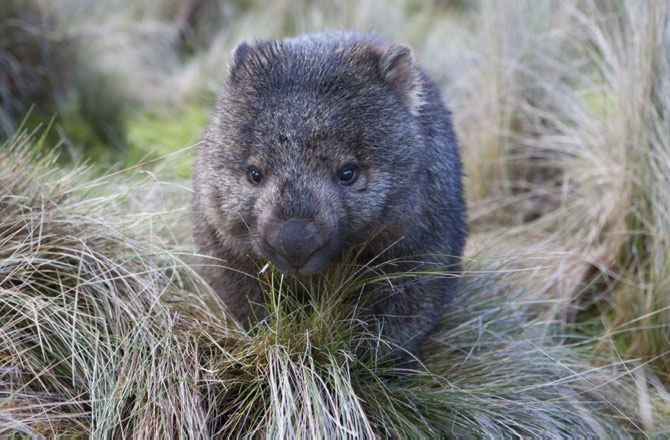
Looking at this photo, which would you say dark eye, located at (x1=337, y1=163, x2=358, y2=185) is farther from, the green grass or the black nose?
the green grass

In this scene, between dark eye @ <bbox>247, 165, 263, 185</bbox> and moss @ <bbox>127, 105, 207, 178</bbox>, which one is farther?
moss @ <bbox>127, 105, 207, 178</bbox>

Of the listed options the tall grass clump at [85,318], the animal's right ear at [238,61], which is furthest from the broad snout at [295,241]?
the animal's right ear at [238,61]

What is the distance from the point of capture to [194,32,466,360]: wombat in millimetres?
3566

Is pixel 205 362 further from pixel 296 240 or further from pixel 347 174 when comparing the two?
pixel 347 174

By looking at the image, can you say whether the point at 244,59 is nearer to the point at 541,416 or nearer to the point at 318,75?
the point at 318,75

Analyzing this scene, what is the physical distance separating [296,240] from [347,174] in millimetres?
402

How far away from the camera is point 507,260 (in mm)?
5008

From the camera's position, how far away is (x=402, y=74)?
4.01m

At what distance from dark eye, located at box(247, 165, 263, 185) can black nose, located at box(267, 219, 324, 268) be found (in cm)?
31

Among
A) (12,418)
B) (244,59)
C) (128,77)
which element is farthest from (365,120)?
(128,77)

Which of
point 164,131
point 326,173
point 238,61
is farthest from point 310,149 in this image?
point 164,131

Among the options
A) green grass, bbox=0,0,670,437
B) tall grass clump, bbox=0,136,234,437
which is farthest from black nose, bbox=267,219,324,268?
tall grass clump, bbox=0,136,234,437

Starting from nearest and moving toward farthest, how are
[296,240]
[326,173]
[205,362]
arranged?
[296,240] → [326,173] → [205,362]

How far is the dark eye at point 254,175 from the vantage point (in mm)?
3687
